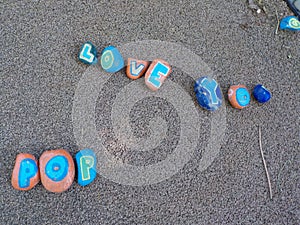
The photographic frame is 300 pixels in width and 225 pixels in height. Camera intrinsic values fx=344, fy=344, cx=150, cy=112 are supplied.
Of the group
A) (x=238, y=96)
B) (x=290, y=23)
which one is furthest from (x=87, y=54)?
(x=290, y=23)

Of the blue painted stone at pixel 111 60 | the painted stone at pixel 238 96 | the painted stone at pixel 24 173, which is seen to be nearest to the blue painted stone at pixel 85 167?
the painted stone at pixel 24 173

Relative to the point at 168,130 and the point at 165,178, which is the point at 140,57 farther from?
the point at 165,178

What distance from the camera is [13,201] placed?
2.80ft

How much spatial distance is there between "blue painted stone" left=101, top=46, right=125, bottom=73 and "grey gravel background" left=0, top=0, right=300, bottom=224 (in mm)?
64

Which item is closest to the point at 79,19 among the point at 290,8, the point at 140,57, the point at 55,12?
the point at 55,12

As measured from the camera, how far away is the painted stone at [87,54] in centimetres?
95

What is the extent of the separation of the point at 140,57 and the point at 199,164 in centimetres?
35

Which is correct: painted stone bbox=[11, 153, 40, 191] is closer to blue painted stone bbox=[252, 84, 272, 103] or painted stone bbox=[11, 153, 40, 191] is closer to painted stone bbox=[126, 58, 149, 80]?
painted stone bbox=[126, 58, 149, 80]

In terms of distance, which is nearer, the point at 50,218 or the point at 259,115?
the point at 50,218

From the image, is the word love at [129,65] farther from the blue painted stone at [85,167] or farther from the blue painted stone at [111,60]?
the blue painted stone at [85,167]

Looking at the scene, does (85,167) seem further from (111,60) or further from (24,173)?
(111,60)

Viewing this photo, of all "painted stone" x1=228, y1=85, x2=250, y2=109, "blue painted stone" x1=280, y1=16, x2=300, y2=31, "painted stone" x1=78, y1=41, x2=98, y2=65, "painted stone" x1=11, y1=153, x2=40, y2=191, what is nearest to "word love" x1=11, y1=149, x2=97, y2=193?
"painted stone" x1=11, y1=153, x2=40, y2=191

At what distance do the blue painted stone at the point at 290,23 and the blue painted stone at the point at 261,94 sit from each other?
0.78 ft

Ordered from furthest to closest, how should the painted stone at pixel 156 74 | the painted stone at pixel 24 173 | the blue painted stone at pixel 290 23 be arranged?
the blue painted stone at pixel 290 23
the painted stone at pixel 156 74
the painted stone at pixel 24 173
